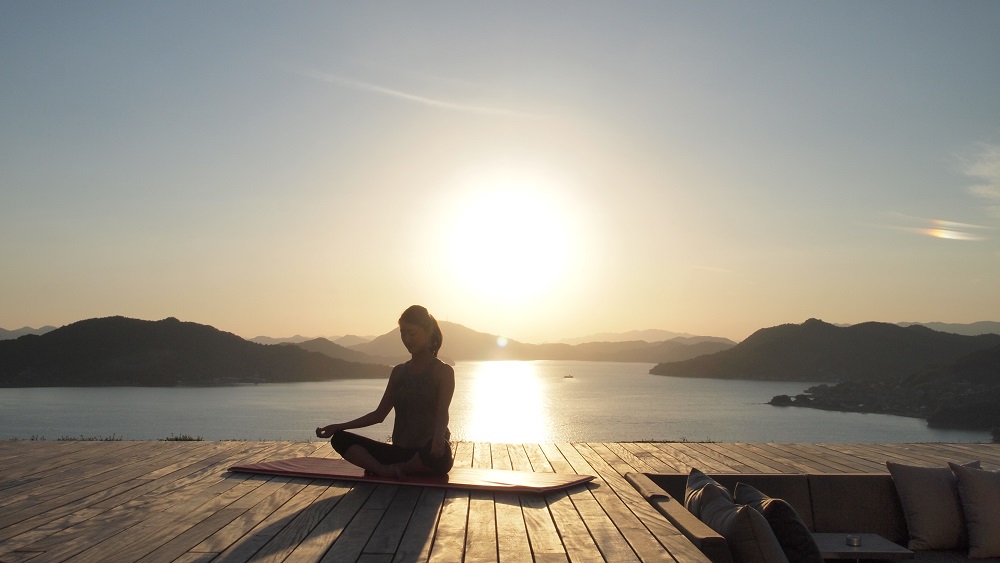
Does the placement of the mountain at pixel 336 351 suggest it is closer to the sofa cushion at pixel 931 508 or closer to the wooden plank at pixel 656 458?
the wooden plank at pixel 656 458

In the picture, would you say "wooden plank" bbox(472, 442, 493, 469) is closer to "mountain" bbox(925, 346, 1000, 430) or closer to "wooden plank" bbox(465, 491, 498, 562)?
"wooden plank" bbox(465, 491, 498, 562)

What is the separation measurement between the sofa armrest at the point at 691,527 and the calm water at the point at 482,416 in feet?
87.0

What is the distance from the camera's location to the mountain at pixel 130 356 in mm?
79000

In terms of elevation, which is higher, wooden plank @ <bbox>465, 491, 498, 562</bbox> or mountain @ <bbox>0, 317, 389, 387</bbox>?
mountain @ <bbox>0, 317, 389, 387</bbox>

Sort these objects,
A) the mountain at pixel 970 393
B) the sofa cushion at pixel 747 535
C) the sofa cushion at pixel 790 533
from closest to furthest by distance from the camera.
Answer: the sofa cushion at pixel 747 535 < the sofa cushion at pixel 790 533 < the mountain at pixel 970 393

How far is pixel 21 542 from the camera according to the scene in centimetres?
339

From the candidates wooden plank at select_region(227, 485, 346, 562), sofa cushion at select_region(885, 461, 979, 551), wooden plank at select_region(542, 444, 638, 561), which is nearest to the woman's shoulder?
wooden plank at select_region(227, 485, 346, 562)

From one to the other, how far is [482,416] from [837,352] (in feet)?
192

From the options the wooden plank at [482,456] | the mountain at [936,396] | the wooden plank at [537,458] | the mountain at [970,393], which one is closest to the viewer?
the wooden plank at [537,458]

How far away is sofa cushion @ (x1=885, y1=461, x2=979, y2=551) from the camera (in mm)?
4793

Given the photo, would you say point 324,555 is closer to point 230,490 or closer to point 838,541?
point 230,490

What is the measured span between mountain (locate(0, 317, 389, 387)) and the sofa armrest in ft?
270

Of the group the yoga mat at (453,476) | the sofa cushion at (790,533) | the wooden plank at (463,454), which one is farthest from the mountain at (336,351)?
the sofa cushion at (790,533)

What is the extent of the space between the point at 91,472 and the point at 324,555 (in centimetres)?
336
